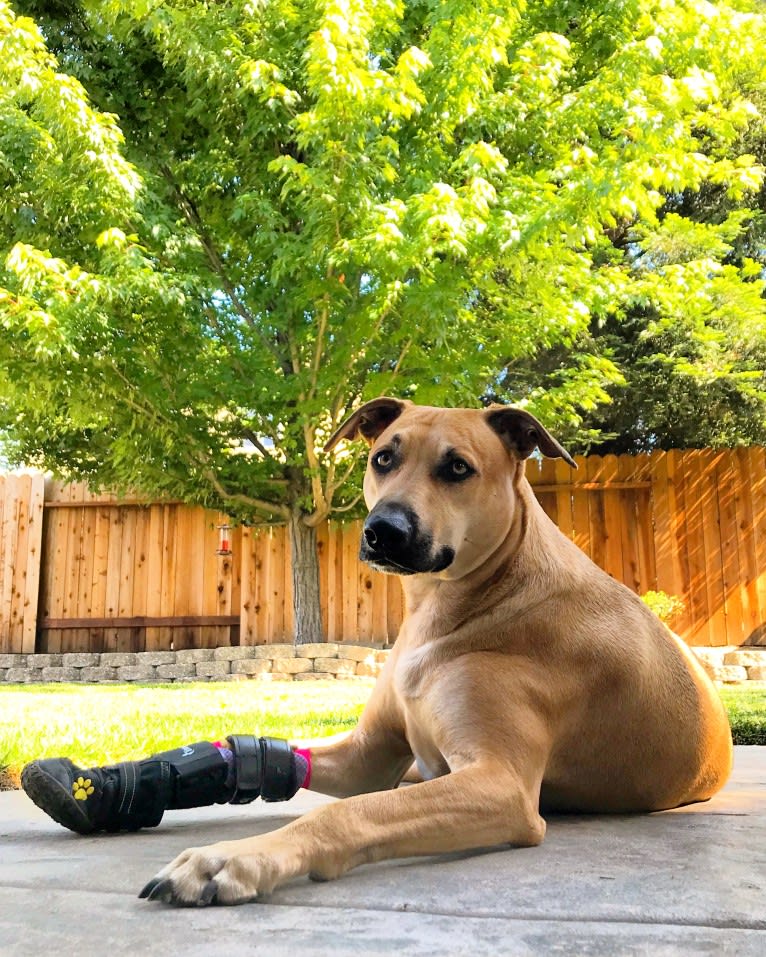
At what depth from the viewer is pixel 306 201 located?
7.80m

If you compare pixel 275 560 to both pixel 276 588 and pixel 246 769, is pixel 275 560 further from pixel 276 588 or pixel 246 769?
pixel 246 769

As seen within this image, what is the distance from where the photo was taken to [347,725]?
4.70m

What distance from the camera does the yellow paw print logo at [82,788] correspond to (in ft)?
6.56

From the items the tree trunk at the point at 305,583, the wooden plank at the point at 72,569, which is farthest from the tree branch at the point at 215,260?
the wooden plank at the point at 72,569

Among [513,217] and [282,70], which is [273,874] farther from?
[282,70]

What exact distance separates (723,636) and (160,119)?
28.0 feet

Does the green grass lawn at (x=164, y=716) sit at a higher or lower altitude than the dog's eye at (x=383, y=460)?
lower

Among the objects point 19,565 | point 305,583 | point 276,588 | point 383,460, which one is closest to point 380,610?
point 305,583

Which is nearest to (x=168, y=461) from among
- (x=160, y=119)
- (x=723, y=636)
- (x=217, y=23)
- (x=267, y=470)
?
(x=267, y=470)

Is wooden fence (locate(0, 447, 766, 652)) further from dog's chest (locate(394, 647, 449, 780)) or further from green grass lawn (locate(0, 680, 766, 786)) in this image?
dog's chest (locate(394, 647, 449, 780))

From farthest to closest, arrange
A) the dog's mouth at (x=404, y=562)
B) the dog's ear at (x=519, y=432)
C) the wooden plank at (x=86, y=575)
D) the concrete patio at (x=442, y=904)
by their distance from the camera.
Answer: the wooden plank at (x=86, y=575)
the dog's ear at (x=519, y=432)
the dog's mouth at (x=404, y=562)
the concrete patio at (x=442, y=904)

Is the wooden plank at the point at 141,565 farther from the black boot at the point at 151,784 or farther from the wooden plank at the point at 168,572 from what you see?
the black boot at the point at 151,784

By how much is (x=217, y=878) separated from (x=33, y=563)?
36.8ft

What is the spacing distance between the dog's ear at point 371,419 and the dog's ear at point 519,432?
345mm
